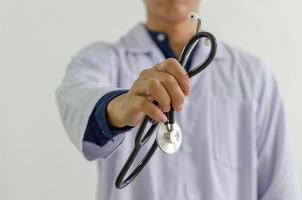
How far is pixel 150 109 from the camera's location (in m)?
0.48

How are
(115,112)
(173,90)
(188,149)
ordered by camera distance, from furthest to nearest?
1. (188,149)
2. (115,112)
3. (173,90)

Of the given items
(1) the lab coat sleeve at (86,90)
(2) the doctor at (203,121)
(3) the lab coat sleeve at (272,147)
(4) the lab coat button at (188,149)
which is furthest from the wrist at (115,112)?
(3) the lab coat sleeve at (272,147)

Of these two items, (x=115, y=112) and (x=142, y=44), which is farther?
(x=142, y=44)

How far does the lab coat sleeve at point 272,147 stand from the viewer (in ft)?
3.08

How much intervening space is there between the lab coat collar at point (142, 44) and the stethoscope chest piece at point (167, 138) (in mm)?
462

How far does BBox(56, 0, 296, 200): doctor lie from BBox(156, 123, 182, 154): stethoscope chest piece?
31 cm

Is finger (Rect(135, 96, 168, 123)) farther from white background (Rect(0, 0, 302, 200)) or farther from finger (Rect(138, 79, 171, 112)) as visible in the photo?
white background (Rect(0, 0, 302, 200))

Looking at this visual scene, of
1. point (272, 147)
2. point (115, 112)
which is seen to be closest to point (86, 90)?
point (115, 112)

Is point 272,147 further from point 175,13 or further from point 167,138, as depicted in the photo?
point 167,138

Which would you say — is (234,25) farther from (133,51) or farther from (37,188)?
(37,188)

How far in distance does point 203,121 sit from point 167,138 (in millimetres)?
432

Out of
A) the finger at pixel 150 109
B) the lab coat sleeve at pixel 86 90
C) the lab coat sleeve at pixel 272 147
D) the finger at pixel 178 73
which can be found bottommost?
the lab coat sleeve at pixel 272 147

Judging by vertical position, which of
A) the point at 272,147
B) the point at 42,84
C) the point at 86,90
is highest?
the point at 86,90

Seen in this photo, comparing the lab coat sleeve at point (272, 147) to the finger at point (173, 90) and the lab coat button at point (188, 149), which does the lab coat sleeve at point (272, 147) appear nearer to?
the lab coat button at point (188, 149)
